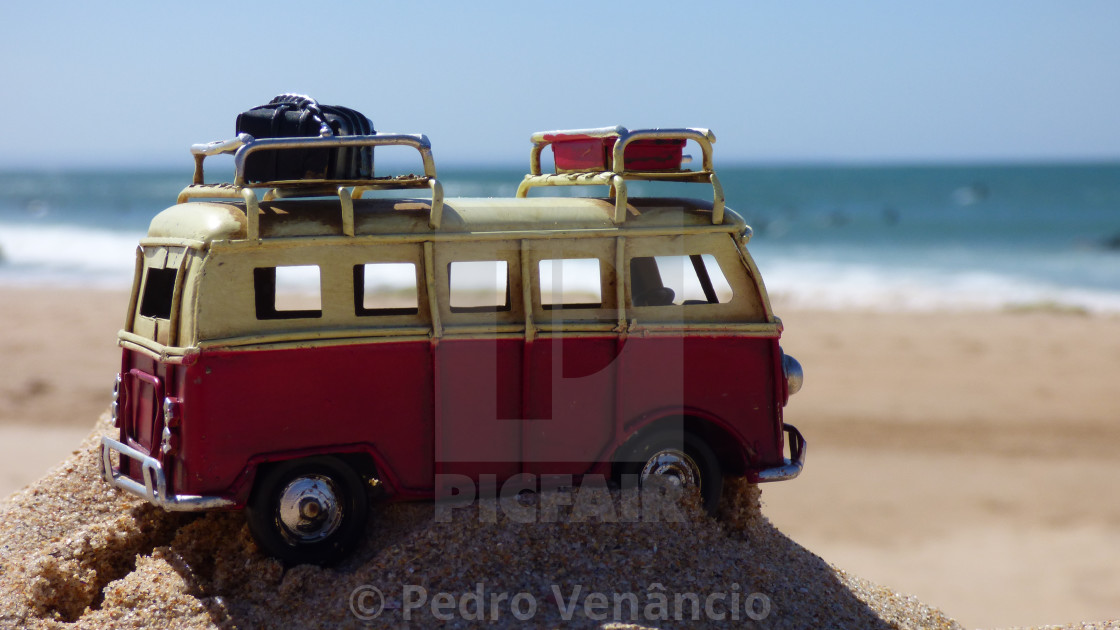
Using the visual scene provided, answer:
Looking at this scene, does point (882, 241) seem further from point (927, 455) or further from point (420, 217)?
point (420, 217)

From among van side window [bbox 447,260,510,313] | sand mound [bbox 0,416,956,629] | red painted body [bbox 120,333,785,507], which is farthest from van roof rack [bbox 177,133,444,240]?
sand mound [bbox 0,416,956,629]

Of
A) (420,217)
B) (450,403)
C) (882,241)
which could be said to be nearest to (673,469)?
(450,403)

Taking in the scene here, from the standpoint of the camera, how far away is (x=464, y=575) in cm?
615

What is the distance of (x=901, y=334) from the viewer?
22.8 m

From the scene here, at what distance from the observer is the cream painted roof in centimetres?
628

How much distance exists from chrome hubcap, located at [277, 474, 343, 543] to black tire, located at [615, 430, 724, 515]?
175 centimetres

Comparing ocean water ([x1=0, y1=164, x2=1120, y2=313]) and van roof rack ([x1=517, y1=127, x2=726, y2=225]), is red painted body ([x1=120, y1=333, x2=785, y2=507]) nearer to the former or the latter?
van roof rack ([x1=517, y1=127, x2=726, y2=225])

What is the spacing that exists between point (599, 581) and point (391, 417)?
1527 mm

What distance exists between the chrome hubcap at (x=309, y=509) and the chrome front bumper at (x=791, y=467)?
2678 millimetres

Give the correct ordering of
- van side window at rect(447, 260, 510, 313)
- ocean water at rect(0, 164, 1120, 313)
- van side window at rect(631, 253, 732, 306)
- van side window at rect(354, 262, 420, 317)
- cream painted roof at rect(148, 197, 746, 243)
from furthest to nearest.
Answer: ocean water at rect(0, 164, 1120, 313) < van side window at rect(354, 262, 420, 317) < van side window at rect(631, 253, 732, 306) < van side window at rect(447, 260, 510, 313) < cream painted roof at rect(148, 197, 746, 243)

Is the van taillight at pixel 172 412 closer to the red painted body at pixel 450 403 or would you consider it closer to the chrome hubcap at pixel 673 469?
the red painted body at pixel 450 403

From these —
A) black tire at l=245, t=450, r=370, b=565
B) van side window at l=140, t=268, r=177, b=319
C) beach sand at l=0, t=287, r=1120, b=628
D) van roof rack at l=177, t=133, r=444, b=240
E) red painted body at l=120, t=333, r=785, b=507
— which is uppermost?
van roof rack at l=177, t=133, r=444, b=240

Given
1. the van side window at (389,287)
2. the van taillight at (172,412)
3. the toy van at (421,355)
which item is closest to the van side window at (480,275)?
the toy van at (421,355)

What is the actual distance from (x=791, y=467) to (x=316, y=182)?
3.49 m
